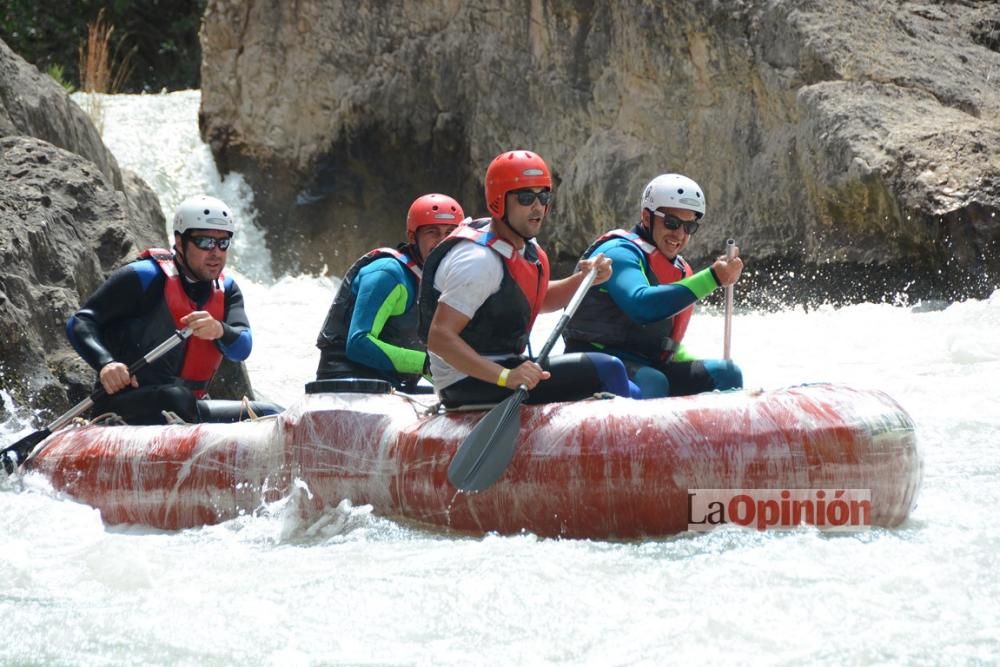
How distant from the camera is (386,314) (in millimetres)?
5848

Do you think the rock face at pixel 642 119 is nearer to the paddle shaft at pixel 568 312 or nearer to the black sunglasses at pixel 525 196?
the paddle shaft at pixel 568 312

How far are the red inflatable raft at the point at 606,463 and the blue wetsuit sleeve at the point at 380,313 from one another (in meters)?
0.50

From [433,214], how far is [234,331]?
951mm

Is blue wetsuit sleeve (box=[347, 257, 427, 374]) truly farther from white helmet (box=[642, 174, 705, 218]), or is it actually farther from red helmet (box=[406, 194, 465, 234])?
white helmet (box=[642, 174, 705, 218])

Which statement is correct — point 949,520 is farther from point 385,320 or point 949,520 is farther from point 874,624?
point 385,320

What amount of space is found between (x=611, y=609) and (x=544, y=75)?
35.3ft

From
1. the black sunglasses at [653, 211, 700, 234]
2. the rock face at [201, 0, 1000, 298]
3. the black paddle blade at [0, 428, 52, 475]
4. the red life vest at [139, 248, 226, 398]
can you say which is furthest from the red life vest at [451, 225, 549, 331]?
the rock face at [201, 0, 1000, 298]

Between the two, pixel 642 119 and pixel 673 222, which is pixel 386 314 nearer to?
pixel 673 222

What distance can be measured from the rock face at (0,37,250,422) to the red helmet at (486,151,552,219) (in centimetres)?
272

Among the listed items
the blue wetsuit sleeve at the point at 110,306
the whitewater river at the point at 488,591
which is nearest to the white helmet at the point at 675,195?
the whitewater river at the point at 488,591

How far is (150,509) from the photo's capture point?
→ 17.8 feet

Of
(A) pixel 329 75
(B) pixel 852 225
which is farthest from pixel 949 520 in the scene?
(A) pixel 329 75

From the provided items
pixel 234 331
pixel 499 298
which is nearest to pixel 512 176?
pixel 499 298

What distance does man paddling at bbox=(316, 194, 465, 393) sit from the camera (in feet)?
18.9
